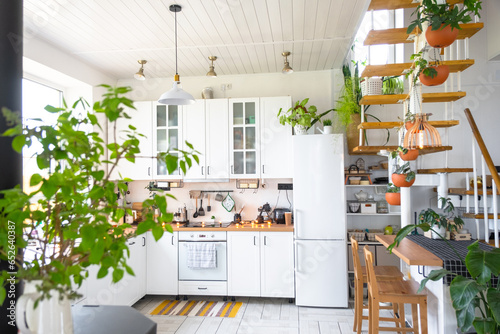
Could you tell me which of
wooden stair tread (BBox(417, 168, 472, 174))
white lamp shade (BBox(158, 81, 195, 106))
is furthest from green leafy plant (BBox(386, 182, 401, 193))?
white lamp shade (BBox(158, 81, 195, 106))

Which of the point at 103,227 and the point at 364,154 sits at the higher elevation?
the point at 364,154

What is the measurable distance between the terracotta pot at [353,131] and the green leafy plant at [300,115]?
310 mm

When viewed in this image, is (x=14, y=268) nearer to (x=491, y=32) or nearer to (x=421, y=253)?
(x=421, y=253)

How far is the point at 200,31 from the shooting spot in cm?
343

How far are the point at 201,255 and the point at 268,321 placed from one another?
3.59 feet

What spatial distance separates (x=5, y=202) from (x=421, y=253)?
2610 millimetres

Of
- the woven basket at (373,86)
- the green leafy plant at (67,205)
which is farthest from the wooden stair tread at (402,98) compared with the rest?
the green leafy plant at (67,205)

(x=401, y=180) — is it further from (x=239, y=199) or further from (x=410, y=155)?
(x=239, y=199)

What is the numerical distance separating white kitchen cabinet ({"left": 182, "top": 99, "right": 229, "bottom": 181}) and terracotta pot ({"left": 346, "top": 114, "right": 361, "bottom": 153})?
1525mm

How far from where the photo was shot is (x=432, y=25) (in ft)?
6.90

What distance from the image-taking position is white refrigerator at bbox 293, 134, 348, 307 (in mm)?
4082

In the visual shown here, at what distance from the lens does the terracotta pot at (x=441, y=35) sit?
212cm

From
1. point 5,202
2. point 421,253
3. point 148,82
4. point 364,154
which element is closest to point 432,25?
point 421,253

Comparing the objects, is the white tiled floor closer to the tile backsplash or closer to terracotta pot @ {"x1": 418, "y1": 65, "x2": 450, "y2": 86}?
the tile backsplash
